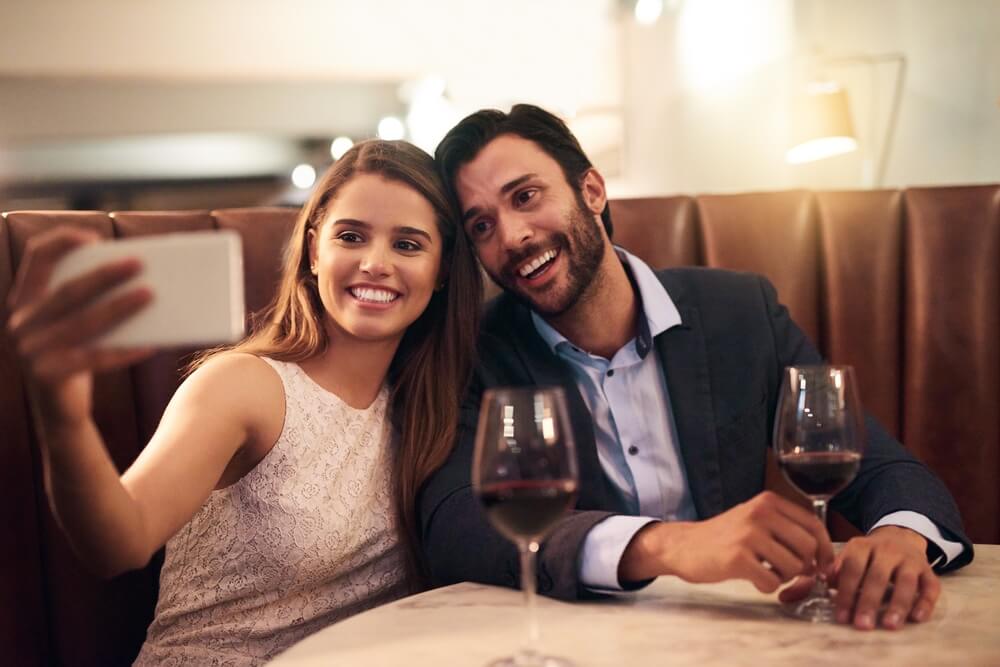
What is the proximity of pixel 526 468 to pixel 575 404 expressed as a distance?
0.79 meters

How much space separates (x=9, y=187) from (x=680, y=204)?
6.36m

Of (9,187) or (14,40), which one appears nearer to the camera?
(14,40)

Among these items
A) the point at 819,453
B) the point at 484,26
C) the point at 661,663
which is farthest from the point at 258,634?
the point at 484,26

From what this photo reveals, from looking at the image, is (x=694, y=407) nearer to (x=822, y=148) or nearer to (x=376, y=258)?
(x=376, y=258)

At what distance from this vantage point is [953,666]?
0.94 metres

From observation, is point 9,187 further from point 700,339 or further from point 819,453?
point 819,453

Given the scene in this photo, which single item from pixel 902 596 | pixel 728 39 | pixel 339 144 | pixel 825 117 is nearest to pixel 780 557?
Answer: pixel 902 596

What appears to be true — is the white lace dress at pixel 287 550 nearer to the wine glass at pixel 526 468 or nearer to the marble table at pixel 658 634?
the marble table at pixel 658 634

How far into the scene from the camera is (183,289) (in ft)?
2.78

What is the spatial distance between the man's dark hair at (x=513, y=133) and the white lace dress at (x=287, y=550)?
0.53 m

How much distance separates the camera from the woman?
1517 millimetres

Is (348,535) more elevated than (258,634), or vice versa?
(348,535)

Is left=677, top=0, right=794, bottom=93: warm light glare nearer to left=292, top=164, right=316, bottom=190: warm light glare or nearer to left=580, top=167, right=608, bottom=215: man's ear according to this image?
left=580, top=167, right=608, bottom=215: man's ear

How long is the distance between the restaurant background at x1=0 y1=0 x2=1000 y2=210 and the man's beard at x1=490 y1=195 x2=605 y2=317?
244 cm
